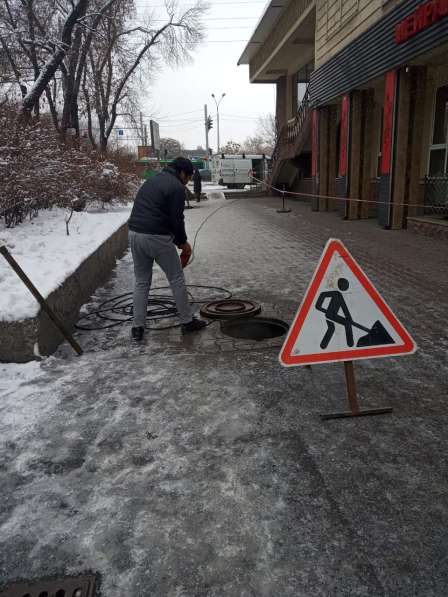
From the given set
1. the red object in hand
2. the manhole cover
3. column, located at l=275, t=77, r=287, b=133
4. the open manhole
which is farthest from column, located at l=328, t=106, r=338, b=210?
the red object in hand

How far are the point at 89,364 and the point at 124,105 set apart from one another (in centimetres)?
2684

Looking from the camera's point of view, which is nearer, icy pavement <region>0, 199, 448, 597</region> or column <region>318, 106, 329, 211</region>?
icy pavement <region>0, 199, 448, 597</region>

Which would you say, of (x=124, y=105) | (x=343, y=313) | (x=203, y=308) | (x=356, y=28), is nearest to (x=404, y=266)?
(x=203, y=308)

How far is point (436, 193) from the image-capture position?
39.7ft

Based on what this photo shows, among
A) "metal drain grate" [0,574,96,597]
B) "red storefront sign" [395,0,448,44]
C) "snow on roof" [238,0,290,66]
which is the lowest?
"metal drain grate" [0,574,96,597]

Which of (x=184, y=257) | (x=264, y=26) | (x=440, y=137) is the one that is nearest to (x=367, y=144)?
(x=440, y=137)

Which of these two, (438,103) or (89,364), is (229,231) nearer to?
(438,103)

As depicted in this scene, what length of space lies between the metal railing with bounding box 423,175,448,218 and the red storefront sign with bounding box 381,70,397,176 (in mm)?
1311

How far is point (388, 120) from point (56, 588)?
1182 cm

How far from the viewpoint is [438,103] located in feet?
41.2

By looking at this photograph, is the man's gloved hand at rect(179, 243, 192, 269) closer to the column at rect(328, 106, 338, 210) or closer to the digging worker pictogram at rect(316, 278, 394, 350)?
the digging worker pictogram at rect(316, 278, 394, 350)

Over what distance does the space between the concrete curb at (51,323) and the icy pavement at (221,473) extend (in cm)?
15

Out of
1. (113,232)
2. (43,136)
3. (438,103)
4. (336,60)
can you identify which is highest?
(336,60)

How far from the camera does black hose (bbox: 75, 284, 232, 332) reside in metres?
5.38
